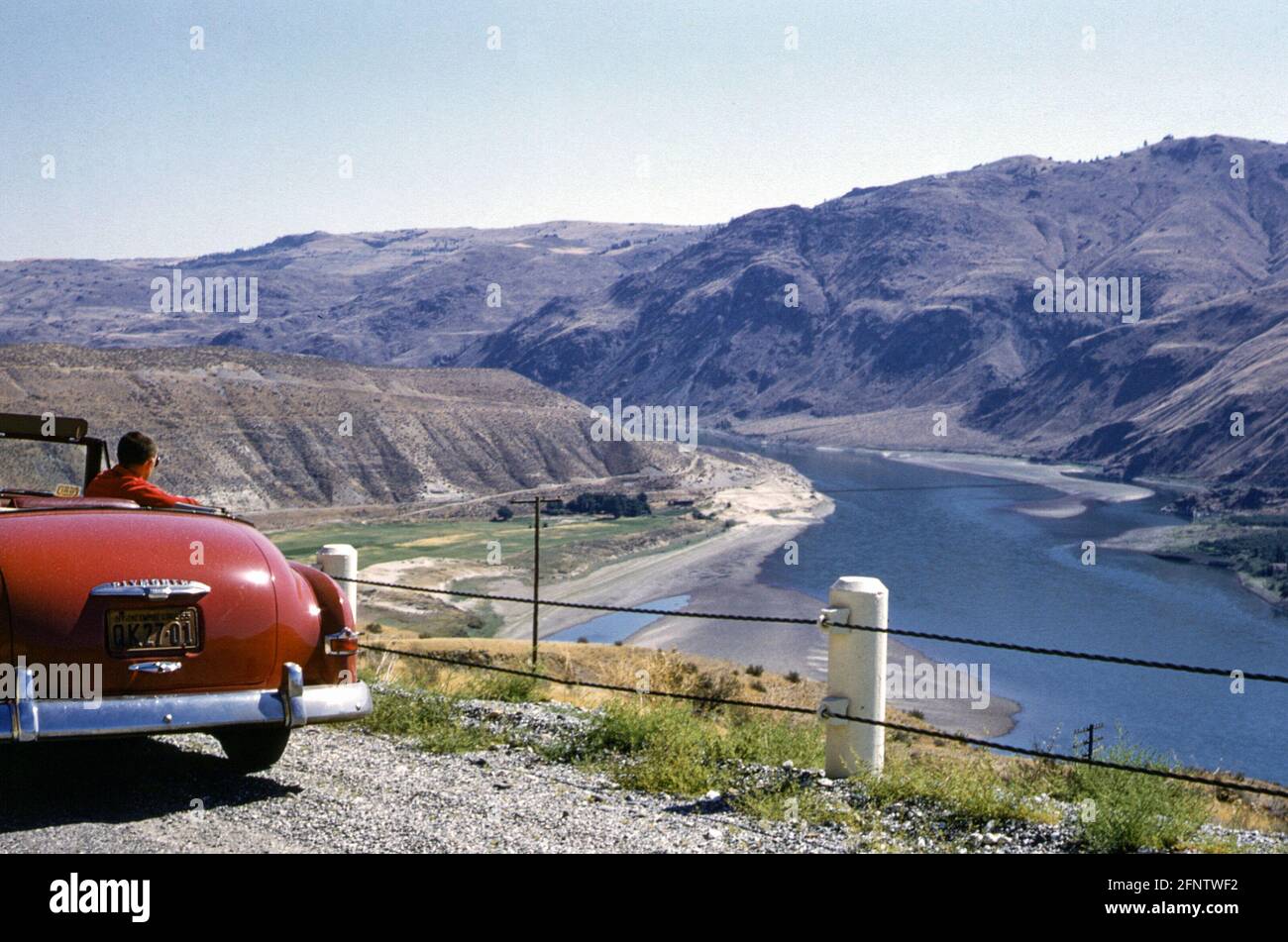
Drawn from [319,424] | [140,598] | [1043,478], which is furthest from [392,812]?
[1043,478]

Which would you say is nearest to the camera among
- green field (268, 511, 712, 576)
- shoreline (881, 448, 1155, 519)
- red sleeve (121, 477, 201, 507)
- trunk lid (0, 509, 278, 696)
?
trunk lid (0, 509, 278, 696)

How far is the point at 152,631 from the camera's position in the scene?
540 cm

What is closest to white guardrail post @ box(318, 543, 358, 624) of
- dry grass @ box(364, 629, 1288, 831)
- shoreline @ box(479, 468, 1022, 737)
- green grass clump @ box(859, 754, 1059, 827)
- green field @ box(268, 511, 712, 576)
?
dry grass @ box(364, 629, 1288, 831)

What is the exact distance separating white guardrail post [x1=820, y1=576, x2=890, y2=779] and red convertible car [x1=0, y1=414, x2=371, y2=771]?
7.88 ft

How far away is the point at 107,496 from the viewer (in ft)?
21.0

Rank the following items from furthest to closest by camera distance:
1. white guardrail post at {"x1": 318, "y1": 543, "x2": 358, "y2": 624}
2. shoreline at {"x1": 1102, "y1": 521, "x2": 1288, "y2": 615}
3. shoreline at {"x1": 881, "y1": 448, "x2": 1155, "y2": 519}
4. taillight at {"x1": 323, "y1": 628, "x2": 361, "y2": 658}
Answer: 1. shoreline at {"x1": 881, "y1": 448, "x2": 1155, "y2": 519}
2. shoreline at {"x1": 1102, "y1": 521, "x2": 1288, "y2": 615}
3. white guardrail post at {"x1": 318, "y1": 543, "x2": 358, "y2": 624}
4. taillight at {"x1": 323, "y1": 628, "x2": 361, "y2": 658}

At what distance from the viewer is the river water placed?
42.1m

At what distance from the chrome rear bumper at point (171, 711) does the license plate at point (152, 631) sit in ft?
0.68

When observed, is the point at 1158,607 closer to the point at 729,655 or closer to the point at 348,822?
the point at 729,655

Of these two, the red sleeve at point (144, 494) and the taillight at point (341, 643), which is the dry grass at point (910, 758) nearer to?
the taillight at point (341, 643)

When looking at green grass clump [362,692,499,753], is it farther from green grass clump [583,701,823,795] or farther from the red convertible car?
the red convertible car

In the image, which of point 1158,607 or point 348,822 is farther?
point 1158,607
